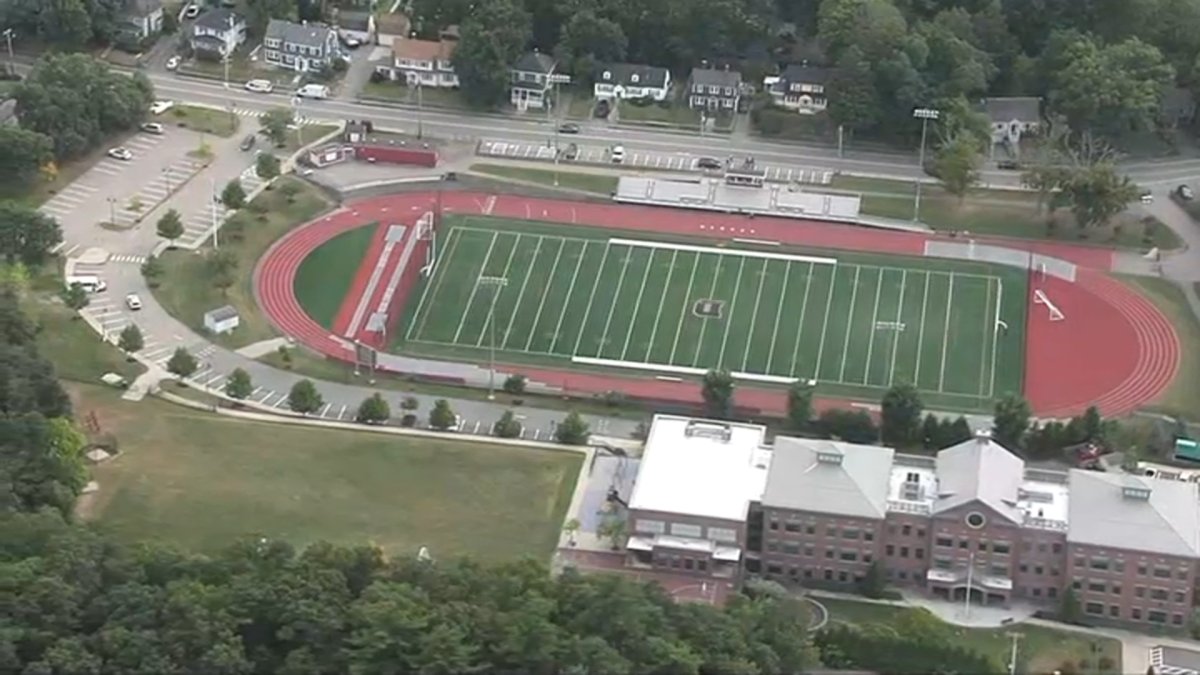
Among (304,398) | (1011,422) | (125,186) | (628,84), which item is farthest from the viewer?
(628,84)

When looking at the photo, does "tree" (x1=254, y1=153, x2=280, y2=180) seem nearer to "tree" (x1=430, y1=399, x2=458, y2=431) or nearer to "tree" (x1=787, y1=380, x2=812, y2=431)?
"tree" (x1=430, y1=399, x2=458, y2=431)

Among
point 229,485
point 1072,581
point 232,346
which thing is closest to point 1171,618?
point 1072,581

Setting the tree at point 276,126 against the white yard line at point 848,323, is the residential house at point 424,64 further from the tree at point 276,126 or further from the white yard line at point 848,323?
the white yard line at point 848,323

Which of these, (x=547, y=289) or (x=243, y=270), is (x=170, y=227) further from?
(x=547, y=289)

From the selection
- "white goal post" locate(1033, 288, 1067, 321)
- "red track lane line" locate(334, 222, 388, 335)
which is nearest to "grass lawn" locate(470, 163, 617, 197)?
"red track lane line" locate(334, 222, 388, 335)

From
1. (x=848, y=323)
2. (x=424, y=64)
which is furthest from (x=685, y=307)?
(x=424, y=64)

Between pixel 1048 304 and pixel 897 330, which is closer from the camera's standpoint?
pixel 897 330

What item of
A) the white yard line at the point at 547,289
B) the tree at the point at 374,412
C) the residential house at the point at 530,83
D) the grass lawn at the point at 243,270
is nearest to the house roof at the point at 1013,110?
the residential house at the point at 530,83
